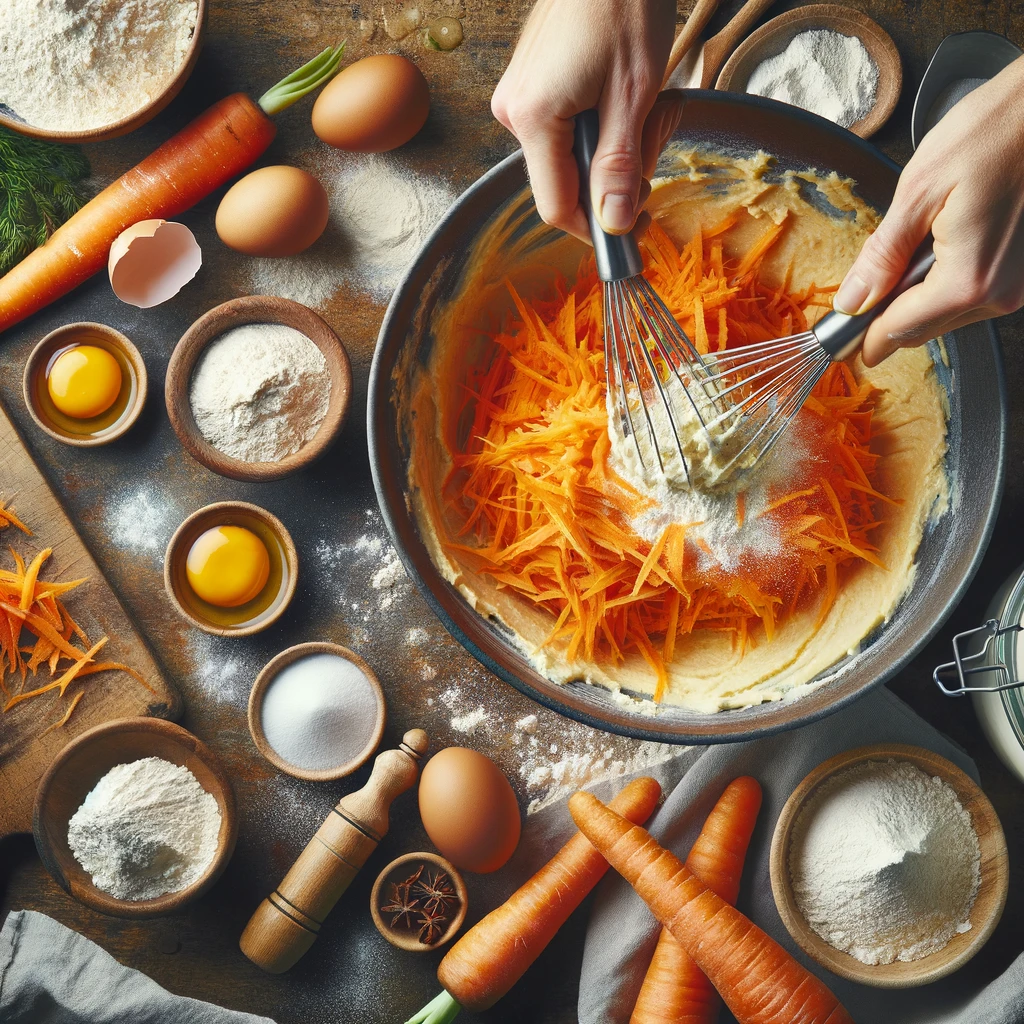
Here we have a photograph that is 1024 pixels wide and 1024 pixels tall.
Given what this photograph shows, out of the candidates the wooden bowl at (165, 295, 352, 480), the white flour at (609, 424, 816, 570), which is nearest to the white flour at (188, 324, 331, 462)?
the wooden bowl at (165, 295, 352, 480)

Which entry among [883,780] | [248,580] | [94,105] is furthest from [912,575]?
[94,105]

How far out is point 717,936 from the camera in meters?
1.60

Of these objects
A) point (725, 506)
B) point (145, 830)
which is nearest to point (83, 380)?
point (145, 830)

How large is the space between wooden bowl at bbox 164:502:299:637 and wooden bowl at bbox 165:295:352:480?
95 millimetres

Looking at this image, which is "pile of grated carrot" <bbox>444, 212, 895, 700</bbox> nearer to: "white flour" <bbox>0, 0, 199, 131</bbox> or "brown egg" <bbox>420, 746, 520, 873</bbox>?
"brown egg" <bbox>420, 746, 520, 873</bbox>

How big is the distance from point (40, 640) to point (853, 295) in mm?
1676

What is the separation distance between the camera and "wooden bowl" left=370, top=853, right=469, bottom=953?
5.54 feet

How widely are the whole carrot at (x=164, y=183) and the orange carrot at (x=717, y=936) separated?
154 centimetres

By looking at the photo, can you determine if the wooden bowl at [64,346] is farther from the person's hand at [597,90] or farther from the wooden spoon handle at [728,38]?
the wooden spoon handle at [728,38]

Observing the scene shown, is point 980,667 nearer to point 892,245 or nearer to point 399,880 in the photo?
point 892,245

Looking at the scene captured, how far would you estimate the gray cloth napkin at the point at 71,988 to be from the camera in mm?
1624

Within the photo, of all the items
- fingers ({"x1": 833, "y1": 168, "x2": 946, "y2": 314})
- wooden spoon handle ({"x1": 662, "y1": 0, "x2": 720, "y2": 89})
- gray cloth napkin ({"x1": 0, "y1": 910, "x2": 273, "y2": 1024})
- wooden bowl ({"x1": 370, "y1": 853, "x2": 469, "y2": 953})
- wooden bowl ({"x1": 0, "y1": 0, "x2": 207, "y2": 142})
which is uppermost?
wooden bowl ({"x1": 0, "y1": 0, "x2": 207, "y2": 142})

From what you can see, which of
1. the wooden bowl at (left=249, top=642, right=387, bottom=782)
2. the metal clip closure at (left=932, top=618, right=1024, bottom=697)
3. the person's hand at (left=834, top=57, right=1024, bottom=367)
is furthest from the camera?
the wooden bowl at (left=249, top=642, right=387, bottom=782)

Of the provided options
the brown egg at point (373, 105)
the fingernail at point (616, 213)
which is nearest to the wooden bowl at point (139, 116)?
the brown egg at point (373, 105)
